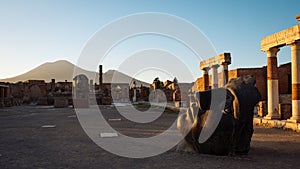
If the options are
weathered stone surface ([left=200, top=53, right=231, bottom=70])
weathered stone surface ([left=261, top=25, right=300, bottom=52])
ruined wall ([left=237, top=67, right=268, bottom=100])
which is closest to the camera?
weathered stone surface ([left=261, top=25, right=300, bottom=52])

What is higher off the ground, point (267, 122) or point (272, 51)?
point (272, 51)

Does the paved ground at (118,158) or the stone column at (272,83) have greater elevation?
the stone column at (272,83)

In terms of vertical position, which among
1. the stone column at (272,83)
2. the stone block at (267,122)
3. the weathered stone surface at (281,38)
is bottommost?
the stone block at (267,122)

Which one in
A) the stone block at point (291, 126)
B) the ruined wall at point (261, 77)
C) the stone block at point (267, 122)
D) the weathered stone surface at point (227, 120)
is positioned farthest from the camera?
the ruined wall at point (261, 77)

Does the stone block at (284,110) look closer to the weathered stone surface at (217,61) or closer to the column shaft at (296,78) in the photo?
the column shaft at (296,78)

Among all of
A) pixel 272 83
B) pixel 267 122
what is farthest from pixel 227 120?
pixel 272 83

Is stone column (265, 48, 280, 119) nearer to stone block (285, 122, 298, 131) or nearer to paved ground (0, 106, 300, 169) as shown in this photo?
stone block (285, 122, 298, 131)

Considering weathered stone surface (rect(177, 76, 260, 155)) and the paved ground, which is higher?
weathered stone surface (rect(177, 76, 260, 155))

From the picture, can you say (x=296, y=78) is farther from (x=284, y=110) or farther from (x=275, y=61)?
(x=284, y=110)

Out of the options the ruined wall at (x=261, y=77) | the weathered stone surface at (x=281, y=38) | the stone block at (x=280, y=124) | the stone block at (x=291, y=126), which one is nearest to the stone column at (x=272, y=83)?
the weathered stone surface at (x=281, y=38)

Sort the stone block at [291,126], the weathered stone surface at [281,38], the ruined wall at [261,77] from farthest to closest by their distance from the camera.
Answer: the ruined wall at [261,77] < the weathered stone surface at [281,38] < the stone block at [291,126]

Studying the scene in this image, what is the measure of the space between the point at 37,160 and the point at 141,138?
361cm

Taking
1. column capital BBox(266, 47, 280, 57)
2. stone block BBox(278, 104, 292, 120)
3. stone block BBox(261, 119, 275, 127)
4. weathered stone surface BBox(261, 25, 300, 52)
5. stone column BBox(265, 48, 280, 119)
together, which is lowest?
stone block BBox(261, 119, 275, 127)

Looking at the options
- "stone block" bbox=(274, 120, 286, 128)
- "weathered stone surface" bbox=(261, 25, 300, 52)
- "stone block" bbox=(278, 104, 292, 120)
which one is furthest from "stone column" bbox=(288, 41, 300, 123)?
"stone block" bbox=(278, 104, 292, 120)
